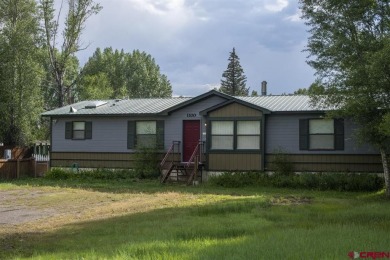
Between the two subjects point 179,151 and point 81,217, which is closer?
point 81,217

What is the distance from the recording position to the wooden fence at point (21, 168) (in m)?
23.4

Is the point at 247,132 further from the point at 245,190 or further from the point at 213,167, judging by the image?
the point at 245,190

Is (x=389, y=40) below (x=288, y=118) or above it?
above

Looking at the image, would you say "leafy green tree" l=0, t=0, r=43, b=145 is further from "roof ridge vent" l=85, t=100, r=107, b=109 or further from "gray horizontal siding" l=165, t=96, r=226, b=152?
"gray horizontal siding" l=165, t=96, r=226, b=152

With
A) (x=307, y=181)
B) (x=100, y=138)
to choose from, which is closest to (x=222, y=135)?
(x=307, y=181)

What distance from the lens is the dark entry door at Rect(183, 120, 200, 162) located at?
21.7 m

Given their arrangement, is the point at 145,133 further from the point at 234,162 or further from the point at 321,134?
the point at 321,134

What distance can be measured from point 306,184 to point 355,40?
5717 mm

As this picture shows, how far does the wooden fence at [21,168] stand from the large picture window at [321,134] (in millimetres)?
13656

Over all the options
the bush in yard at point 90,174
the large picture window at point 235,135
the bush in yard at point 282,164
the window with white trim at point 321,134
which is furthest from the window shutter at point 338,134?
the bush in yard at point 90,174

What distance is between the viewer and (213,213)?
11461 millimetres

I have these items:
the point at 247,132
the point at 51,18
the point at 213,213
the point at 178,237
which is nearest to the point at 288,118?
the point at 247,132

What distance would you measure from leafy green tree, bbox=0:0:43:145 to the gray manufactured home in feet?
19.2

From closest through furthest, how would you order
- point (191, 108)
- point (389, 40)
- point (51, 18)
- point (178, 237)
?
point (178, 237), point (389, 40), point (191, 108), point (51, 18)
